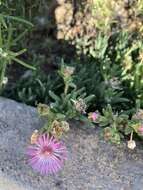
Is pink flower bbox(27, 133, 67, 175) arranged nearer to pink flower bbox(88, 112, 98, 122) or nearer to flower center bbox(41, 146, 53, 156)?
flower center bbox(41, 146, 53, 156)

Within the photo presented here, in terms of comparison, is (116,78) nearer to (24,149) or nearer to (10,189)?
(24,149)

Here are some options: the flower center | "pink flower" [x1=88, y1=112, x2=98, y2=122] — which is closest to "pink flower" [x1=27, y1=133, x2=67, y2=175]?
the flower center

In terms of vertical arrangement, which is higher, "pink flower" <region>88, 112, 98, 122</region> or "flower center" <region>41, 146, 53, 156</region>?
"pink flower" <region>88, 112, 98, 122</region>

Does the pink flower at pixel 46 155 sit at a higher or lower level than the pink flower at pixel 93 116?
lower

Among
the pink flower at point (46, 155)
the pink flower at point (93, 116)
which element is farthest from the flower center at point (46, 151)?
the pink flower at point (93, 116)

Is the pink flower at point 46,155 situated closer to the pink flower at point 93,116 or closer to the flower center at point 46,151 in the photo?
the flower center at point 46,151
